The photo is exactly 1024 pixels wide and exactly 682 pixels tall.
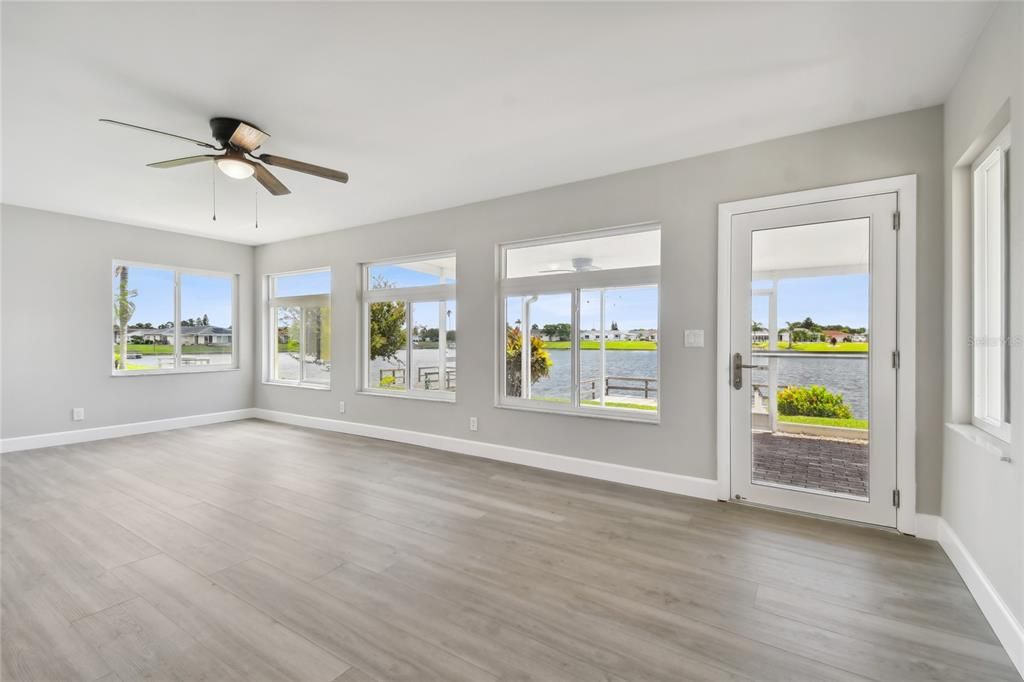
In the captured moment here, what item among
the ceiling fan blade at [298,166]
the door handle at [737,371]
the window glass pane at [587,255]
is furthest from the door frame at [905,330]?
the ceiling fan blade at [298,166]

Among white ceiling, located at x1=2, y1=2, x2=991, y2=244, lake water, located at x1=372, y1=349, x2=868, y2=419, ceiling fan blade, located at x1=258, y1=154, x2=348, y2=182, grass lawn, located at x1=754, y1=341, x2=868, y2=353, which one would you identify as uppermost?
white ceiling, located at x1=2, y1=2, x2=991, y2=244

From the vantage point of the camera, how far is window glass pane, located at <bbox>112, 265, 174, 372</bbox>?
5.66 meters

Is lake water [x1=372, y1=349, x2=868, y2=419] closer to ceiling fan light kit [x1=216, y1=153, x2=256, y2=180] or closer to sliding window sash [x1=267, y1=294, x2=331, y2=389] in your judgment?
sliding window sash [x1=267, y1=294, x2=331, y2=389]

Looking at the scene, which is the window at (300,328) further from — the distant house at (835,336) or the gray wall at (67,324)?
the distant house at (835,336)

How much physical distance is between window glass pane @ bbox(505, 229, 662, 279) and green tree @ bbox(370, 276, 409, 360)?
1.66 meters

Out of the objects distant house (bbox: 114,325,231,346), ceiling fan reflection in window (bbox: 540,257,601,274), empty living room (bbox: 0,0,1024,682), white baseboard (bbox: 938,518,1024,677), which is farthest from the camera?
distant house (bbox: 114,325,231,346)

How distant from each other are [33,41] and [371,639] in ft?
10.3

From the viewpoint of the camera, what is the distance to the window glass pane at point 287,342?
261 inches

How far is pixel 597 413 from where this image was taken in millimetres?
4059

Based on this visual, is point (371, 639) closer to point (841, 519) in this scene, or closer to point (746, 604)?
point (746, 604)

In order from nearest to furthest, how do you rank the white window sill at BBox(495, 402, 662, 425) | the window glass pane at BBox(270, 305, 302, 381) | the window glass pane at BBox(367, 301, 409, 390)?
the white window sill at BBox(495, 402, 662, 425)
the window glass pane at BBox(367, 301, 409, 390)
the window glass pane at BBox(270, 305, 302, 381)

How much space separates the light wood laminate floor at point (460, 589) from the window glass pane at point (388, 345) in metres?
2.06

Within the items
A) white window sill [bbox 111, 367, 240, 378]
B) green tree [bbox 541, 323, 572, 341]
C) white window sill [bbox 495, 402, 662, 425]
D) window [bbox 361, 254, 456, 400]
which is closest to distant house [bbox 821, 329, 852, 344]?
white window sill [bbox 495, 402, 662, 425]

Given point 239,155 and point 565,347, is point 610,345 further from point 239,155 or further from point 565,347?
point 239,155
